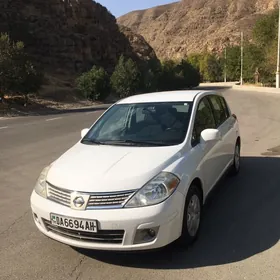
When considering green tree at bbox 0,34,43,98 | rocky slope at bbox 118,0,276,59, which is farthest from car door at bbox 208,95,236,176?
rocky slope at bbox 118,0,276,59

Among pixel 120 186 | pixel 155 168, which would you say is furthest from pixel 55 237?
pixel 155 168

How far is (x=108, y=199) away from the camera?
351cm

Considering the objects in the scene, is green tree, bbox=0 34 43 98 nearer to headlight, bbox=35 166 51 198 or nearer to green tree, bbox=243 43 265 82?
headlight, bbox=35 166 51 198

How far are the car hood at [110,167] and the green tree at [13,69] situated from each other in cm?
2771

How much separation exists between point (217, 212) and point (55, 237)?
213 cm

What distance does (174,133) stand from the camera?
459 centimetres

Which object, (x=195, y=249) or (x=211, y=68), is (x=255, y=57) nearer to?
(x=211, y=68)

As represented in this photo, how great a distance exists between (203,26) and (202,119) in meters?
152

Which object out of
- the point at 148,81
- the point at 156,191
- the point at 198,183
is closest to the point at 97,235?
the point at 156,191

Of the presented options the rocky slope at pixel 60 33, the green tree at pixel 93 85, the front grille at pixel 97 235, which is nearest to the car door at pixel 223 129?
the front grille at pixel 97 235

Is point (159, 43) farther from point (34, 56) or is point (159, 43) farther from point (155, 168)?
point (155, 168)

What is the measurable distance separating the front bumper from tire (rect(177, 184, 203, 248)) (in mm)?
108

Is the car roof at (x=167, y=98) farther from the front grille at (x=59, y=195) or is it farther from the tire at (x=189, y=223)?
the front grille at (x=59, y=195)

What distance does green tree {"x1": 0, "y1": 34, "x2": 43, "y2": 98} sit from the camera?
30016 mm
